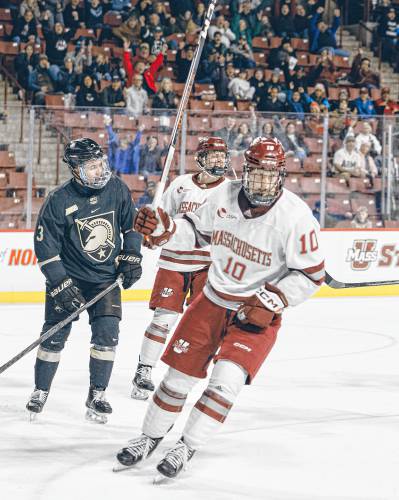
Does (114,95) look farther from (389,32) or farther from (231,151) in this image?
(389,32)

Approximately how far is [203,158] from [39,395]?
1687 mm

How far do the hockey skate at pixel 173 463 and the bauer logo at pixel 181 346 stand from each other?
336 mm

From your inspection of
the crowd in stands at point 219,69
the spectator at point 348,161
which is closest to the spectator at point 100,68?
the crowd in stands at point 219,69

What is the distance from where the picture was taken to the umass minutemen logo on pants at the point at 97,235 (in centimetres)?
519

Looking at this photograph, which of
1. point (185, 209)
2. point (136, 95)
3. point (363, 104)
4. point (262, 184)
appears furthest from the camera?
point (363, 104)

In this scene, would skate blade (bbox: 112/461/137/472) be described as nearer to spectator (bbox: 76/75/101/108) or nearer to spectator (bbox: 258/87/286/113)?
spectator (bbox: 76/75/101/108)

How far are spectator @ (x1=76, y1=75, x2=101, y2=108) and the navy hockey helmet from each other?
7119 millimetres

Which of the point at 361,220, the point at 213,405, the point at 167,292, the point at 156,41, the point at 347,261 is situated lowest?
the point at 347,261

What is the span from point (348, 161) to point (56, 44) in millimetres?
4067

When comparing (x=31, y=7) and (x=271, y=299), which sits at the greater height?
(x=31, y=7)

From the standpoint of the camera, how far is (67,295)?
5031mm

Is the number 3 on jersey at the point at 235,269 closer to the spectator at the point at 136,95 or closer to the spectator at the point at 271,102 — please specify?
the spectator at the point at 136,95

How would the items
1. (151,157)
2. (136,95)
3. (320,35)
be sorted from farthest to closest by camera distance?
(320,35), (136,95), (151,157)

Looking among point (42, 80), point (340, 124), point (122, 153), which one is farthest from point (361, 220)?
point (42, 80)
